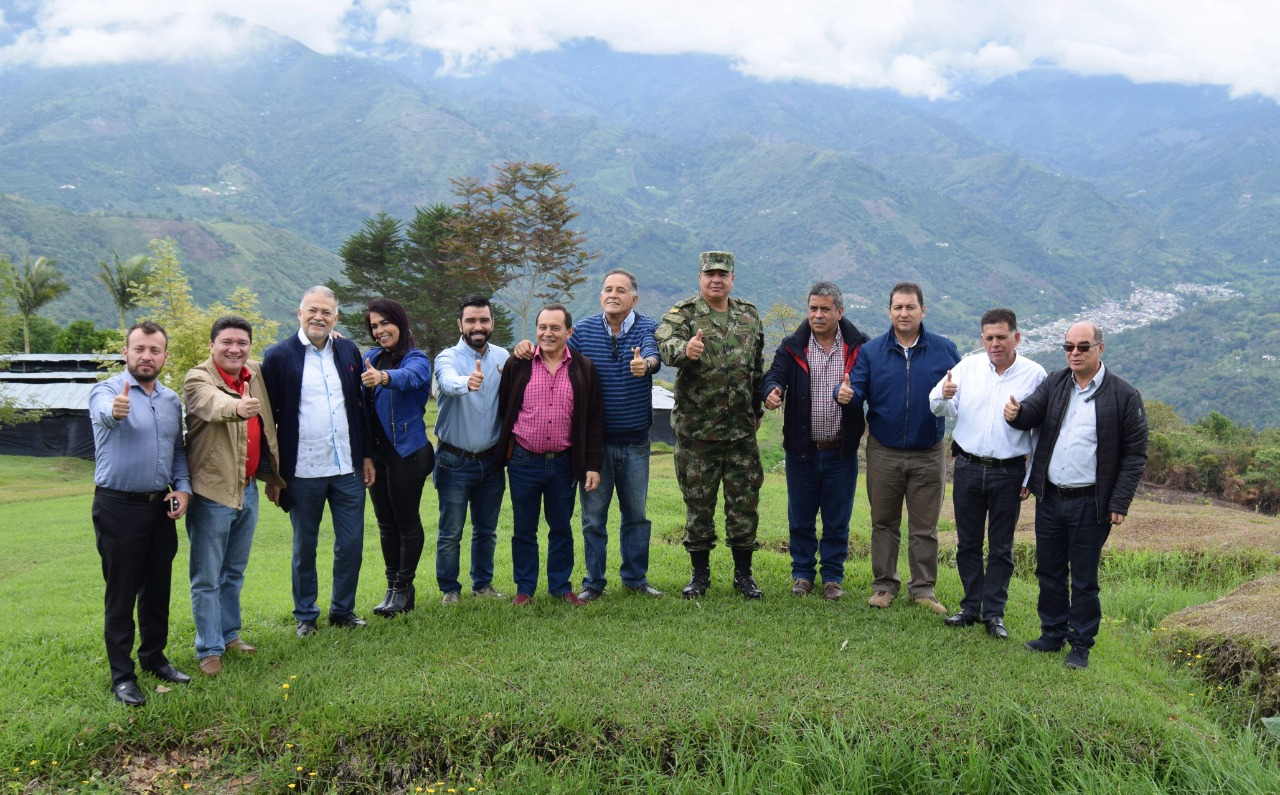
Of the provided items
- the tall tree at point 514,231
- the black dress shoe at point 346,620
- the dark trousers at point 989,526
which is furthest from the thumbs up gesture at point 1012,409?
the tall tree at point 514,231

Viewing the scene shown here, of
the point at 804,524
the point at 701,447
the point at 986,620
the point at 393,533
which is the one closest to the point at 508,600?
the point at 393,533

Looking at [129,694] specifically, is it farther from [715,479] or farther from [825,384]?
[825,384]

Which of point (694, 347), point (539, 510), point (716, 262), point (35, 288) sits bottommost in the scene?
point (539, 510)

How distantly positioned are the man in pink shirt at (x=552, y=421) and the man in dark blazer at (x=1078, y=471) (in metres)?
3.12

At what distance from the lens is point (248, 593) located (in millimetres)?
8500

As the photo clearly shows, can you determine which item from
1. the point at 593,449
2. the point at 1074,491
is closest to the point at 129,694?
the point at 593,449

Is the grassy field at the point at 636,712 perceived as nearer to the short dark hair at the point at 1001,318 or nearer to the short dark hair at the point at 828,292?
the short dark hair at the point at 1001,318

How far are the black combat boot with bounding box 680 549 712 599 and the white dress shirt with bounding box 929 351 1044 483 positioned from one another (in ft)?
7.51

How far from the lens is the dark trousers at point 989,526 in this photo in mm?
5957

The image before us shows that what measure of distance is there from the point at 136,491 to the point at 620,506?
3269 millimetres

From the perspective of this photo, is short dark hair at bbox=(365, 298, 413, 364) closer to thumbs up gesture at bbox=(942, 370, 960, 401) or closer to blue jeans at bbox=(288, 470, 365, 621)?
blue jeans at bbox=(288, 470, 365, 621)

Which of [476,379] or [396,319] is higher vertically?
[396,319]

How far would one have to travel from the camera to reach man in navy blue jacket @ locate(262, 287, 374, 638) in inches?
217

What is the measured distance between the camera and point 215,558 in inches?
203
